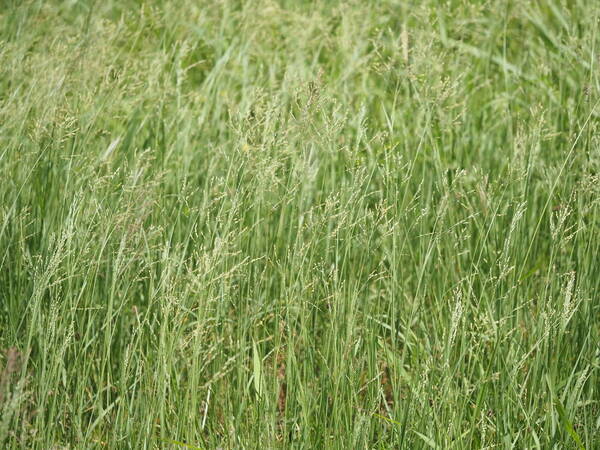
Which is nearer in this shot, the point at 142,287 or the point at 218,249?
the point at 218,249

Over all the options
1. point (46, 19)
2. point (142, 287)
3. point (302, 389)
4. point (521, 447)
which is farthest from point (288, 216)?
point (46, 19)

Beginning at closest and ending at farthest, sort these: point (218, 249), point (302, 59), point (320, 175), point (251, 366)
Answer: point (218, 249) < point (251, 366) < point (320, 175) < point (302, 59)

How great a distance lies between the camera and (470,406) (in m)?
2.08

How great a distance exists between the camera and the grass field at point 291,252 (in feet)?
6.02

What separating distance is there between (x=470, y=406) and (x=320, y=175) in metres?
1.07

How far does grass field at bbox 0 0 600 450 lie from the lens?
6.02 ft

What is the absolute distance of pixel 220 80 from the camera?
323 cm

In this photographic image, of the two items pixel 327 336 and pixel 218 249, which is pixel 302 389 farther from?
pixel 218 249

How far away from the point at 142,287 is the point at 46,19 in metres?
1.55

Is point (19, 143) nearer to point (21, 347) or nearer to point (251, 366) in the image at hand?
point (21, 347)

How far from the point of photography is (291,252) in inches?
84.2

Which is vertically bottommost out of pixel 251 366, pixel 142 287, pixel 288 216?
pixel 251 366

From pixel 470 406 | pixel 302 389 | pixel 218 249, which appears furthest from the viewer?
pixel 470 406

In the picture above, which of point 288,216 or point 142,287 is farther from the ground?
point 288,216
